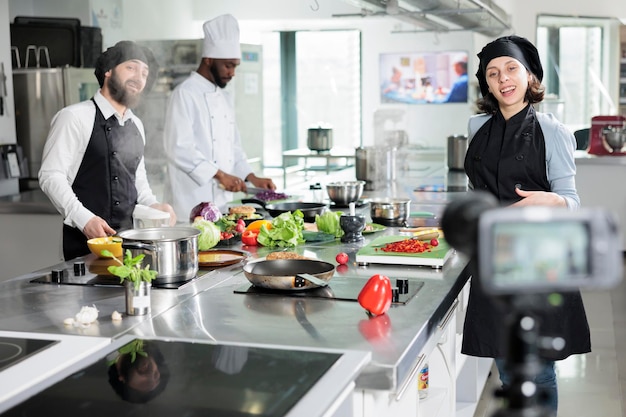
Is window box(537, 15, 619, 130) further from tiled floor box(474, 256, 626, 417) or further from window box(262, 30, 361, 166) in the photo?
tiled floor box(474, 256, 626, 417)

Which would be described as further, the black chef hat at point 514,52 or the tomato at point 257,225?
the tomato at point 257,225

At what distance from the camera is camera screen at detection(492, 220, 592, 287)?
0.65 metres

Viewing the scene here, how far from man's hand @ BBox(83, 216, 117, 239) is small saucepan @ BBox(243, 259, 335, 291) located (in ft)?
2.46

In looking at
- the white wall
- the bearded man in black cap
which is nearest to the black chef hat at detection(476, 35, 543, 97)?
the bearded man in black cap

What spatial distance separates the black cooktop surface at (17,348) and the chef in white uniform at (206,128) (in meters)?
2.33

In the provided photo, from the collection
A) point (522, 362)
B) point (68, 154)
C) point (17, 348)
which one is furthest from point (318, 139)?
point (522, 362)

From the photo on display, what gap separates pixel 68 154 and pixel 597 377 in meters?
2.73

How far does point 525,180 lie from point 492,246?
2.07 meters

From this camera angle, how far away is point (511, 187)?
2658 millimetres

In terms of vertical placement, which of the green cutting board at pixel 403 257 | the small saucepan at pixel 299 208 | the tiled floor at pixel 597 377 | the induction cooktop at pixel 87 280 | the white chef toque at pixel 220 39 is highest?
the white chef toque at pixel 220 39

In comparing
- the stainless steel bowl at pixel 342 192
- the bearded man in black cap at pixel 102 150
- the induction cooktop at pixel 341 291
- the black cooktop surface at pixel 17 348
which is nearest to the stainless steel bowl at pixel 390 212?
the stainless steel bowl at pixel 342 192

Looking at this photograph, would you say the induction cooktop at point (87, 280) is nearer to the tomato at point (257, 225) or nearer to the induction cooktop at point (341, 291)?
the induction cooktop at point (341, 291)

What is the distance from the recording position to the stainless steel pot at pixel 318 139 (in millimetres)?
5738

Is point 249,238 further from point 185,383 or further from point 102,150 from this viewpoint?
point 185,383
